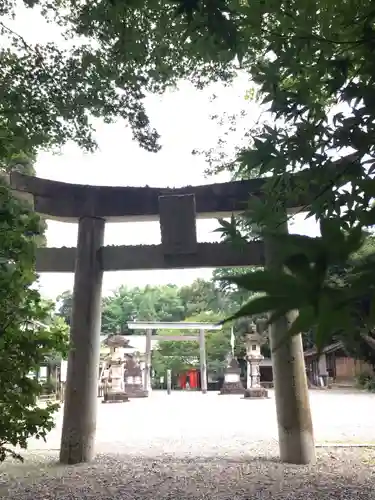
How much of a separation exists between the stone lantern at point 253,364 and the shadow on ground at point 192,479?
31.6ft

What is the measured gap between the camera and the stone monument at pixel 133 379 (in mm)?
15789

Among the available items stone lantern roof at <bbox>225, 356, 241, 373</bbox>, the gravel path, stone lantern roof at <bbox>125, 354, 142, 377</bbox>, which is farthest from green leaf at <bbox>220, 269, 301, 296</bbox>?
stone lantern roof at <bbox>225, 356, 241, 373</bbox>

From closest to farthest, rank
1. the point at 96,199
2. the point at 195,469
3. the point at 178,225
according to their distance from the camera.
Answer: the point at 195,469 → the point at 178,225 → the point at 96,199

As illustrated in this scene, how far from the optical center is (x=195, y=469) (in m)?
4.41

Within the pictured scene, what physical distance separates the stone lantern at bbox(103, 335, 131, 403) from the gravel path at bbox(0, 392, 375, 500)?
5838 mm

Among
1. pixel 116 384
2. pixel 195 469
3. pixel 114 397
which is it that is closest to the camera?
pixel 195 469

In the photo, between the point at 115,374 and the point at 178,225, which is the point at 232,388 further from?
the point at 178,225

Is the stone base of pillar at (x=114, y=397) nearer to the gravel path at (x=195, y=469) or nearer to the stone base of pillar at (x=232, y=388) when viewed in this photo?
the stone base of pillar at (x=232, y=388)

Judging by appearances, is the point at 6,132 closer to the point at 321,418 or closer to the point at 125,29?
the point at 125,29

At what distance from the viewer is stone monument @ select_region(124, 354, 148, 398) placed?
15.8 metres

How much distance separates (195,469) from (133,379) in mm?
12399

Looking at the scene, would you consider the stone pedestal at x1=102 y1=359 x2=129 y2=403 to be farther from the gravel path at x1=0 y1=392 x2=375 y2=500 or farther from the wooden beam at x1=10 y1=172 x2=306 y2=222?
the wooden beam at x1=10 y1=172 x2=306 y2=222

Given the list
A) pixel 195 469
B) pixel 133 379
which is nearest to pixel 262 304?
pixel 195 469

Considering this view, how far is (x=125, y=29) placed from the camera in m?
2.75
